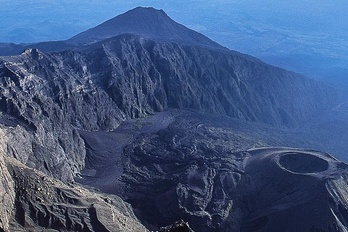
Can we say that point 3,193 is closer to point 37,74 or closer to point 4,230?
point 4,230

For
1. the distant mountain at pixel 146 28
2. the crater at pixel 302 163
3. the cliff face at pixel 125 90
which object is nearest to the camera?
the crater at pixel 302 163

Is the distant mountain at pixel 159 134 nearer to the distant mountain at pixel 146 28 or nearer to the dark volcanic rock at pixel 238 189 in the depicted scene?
the dark volcanic rock at pixel 238 189

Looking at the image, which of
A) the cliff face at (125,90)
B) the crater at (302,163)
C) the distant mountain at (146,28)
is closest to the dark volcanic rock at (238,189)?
the crater at (302,163)

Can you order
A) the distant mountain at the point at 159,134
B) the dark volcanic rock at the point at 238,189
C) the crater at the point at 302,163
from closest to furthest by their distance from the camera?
the dark volcanic rock at the point at 238,189
the distant mountain at the point at 159,134
the crater at the point at 302,163

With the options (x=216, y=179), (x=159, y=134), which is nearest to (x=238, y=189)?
(x=216, y=179)

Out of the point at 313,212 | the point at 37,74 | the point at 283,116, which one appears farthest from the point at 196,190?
the point at 283,116

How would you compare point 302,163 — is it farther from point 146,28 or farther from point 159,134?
point 146,28

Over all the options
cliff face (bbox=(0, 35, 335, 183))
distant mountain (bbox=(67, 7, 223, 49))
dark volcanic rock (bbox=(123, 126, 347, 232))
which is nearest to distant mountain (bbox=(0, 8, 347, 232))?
dark volcanic rock (bbox=(123, 126, 347, 232))

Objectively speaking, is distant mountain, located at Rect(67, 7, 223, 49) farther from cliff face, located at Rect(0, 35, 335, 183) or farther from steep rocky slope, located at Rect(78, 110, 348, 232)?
steep rocky slope, located at Rect(78, 110, 348, 232)
